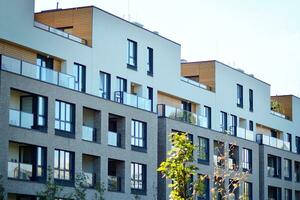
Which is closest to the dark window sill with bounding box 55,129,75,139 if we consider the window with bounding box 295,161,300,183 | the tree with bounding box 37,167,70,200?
the tree with bounding box 37,167,70,200

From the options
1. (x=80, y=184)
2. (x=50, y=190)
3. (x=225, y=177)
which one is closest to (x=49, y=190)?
(x=50, y=190)

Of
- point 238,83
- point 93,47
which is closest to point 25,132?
point 93,47

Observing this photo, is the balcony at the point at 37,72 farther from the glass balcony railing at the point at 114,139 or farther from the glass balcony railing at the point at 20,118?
the glass balcony railing at the point at 114,139

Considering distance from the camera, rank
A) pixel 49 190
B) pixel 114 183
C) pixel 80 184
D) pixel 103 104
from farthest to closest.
A: 1. pixel 114 183
2. pixel 103 104
3. pixel 80 184
4. pixel 49 190

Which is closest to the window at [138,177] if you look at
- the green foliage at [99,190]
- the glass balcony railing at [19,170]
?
the green foliage at [99,190]

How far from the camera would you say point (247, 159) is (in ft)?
254

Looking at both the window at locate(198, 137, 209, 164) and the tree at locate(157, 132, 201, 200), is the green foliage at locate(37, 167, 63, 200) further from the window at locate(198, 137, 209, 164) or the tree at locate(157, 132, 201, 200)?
the window at locate(198, 137, 209, 164)

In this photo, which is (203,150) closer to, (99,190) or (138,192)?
(138,192)

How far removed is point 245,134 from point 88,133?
26279 mm

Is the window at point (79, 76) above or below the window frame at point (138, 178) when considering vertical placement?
above

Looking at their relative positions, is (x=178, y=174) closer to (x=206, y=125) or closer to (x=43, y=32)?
(x=43, y=32)

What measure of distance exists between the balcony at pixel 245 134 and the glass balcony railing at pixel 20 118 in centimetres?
A: 3072

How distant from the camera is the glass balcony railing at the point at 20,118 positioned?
4725 centimetres

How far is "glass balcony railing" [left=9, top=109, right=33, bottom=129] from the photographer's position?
4725 cm
